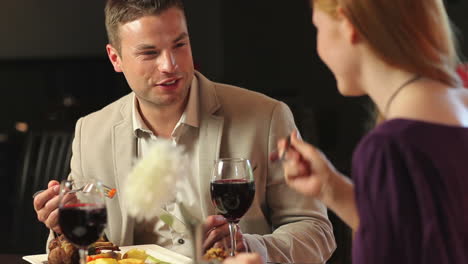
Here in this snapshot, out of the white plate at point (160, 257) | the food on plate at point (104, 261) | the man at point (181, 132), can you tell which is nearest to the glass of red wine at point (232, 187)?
the white plate at point (160, 257)

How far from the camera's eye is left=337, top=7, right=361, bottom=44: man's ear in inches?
53.4

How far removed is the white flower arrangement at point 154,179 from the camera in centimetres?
127

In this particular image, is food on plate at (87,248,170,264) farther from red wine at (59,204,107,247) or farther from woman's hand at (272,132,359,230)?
woman's hand at (272,132,359,230)

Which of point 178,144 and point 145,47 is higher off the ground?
point 145,47

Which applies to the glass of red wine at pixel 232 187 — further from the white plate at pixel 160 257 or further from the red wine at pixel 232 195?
the white plate at pixel 160 257

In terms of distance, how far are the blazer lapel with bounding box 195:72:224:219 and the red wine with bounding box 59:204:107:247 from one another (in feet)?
2.71

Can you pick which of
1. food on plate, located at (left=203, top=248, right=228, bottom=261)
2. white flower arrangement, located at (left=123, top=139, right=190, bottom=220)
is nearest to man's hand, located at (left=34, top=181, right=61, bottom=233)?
food on plate, located at (left=203, top=248, right=228, bottom=261)

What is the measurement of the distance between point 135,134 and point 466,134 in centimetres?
140

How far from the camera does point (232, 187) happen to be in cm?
177

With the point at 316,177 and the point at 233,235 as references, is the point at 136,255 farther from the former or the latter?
the point at 316,177

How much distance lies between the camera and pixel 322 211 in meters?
2.37

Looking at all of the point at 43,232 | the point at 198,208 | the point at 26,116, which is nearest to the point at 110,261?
the point at 198,208

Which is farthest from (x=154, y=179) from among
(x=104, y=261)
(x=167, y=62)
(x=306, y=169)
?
(x=167, y=62)

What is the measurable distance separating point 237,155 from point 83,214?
3.06ft
